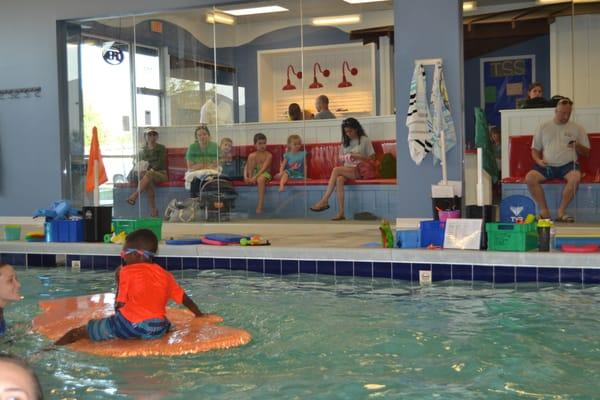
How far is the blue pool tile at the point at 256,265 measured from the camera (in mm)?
7137

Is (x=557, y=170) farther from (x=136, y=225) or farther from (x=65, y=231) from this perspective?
(x=65, y=231)

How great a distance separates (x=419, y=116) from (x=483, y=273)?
7.35ft

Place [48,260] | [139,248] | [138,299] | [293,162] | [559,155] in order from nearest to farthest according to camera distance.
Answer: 1. [138,299]
2. [139,248]
3. [48,260]
4. [559,155]
5. [293,162]

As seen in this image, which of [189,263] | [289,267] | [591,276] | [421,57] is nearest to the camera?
[591,276]

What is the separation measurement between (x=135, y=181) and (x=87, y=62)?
1789mm

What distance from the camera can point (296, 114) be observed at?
36.4ft

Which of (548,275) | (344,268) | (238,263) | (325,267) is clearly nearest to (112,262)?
(238,263)

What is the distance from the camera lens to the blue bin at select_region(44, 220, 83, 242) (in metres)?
8.12

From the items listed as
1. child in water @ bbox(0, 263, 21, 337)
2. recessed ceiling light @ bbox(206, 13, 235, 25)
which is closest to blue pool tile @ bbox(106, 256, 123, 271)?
child in water @ bbox(0, 263, 21, 337)

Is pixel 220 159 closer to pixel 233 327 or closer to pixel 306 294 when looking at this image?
pixel 306 294

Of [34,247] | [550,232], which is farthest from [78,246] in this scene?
[550,232]

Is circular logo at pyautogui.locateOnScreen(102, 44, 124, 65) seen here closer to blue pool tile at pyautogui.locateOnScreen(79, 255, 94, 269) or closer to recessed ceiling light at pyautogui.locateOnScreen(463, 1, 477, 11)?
blue pool tile at pyautogui.locateOnScreen(79, 255, 94, 269)

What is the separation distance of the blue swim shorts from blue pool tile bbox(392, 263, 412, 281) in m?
2.80

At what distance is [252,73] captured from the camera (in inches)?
432
